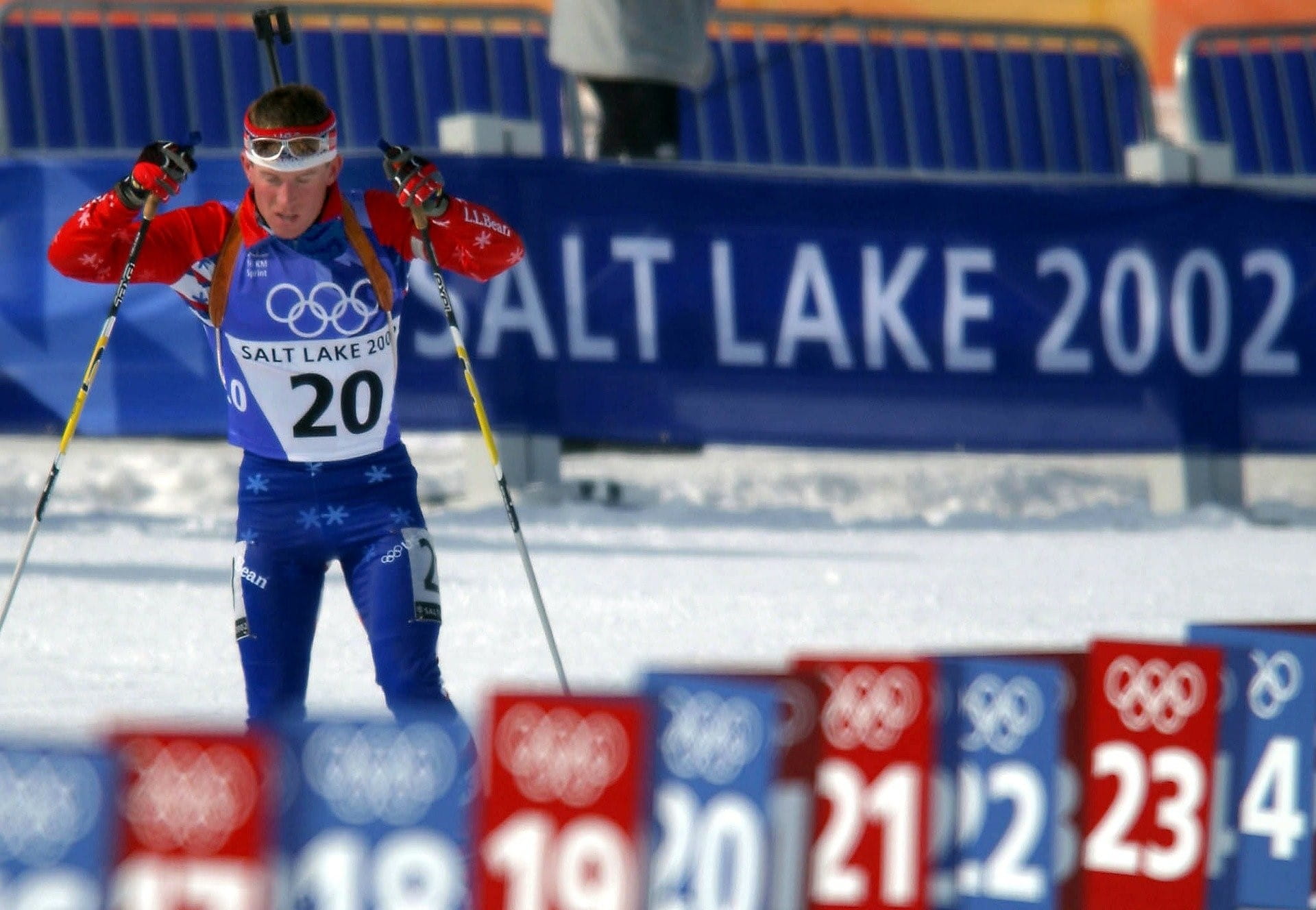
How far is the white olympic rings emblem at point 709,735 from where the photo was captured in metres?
2.91

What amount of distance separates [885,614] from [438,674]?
3.07m

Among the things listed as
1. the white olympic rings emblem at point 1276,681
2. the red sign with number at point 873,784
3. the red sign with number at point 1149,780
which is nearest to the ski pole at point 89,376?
the red sign with number at point 873,784

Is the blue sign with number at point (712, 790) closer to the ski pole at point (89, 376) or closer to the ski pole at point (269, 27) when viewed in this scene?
the ski pole at point (89, 376)

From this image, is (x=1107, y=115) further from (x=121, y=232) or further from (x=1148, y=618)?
(x=121, y=232)

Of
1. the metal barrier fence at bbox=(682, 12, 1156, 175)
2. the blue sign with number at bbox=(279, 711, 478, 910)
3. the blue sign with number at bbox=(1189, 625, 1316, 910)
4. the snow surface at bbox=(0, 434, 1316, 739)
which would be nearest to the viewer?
the blue sign with number at bbox=(279, 711, 478, 910)

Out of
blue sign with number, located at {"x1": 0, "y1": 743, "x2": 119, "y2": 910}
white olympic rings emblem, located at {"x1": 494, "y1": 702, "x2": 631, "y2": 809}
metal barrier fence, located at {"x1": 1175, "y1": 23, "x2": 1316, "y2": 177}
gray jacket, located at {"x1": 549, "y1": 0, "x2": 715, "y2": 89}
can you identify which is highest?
metal barrier fence, located at {"x1": 1175, "y1": 23, "x2": 1316, "y2": 177}

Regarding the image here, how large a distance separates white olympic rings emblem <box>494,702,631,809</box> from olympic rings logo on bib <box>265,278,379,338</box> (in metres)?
1.94

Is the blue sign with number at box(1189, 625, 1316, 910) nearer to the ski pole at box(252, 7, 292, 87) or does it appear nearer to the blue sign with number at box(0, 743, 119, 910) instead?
the blue sign with number at box(0, 743, 119, 910)

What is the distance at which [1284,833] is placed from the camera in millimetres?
3555

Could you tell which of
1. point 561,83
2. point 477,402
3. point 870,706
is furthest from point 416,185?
point 561,83

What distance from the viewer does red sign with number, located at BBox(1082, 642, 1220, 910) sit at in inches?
134

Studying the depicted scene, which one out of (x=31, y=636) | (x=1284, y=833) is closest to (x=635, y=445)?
(x=31, y=636)

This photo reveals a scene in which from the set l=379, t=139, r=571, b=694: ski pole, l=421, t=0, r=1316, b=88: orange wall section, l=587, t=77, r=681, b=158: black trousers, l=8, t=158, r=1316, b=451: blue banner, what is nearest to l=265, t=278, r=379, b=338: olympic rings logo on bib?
l=379, t=139, r=571, b=694: ski pole

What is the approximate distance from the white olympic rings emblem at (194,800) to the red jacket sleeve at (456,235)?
7.53 feet
